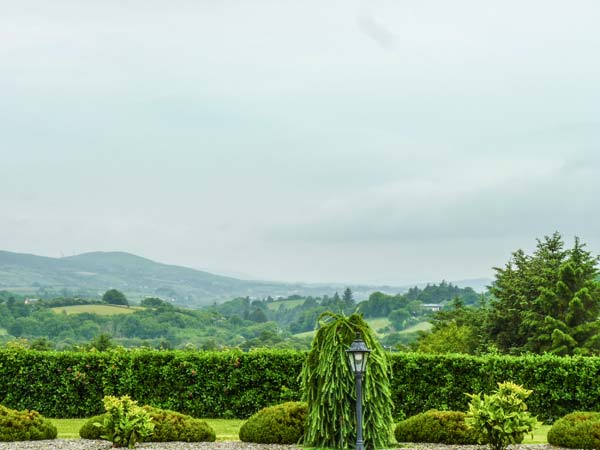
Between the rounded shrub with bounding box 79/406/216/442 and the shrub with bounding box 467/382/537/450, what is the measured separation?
5.34m

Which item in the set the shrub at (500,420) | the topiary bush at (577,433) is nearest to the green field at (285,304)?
the topiary bush at (577,433)

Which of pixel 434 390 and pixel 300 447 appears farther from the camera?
pixel 434 390

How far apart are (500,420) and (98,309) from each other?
10132cm

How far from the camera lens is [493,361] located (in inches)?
773

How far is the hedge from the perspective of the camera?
1953cm

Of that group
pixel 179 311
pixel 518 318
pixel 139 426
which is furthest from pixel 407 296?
pixel 139 426

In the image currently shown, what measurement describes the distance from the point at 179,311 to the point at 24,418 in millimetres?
85640

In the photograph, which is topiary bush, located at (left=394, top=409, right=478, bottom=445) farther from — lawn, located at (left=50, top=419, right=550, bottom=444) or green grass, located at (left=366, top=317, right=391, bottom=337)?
green grass, located at (left=366, top=317, right=391, bottom=337)

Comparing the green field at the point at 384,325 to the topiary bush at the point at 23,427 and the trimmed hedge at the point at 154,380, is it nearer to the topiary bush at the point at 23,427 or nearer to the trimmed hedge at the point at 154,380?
the trimmed hedge at the point at 154,380

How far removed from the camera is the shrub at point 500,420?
12.5m

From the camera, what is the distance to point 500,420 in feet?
41.2

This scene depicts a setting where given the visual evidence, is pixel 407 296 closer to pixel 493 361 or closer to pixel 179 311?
pixel 179 311

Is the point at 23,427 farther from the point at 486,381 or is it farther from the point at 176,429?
the point at 486,381

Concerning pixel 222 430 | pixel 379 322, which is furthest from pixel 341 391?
pixel 379 322
